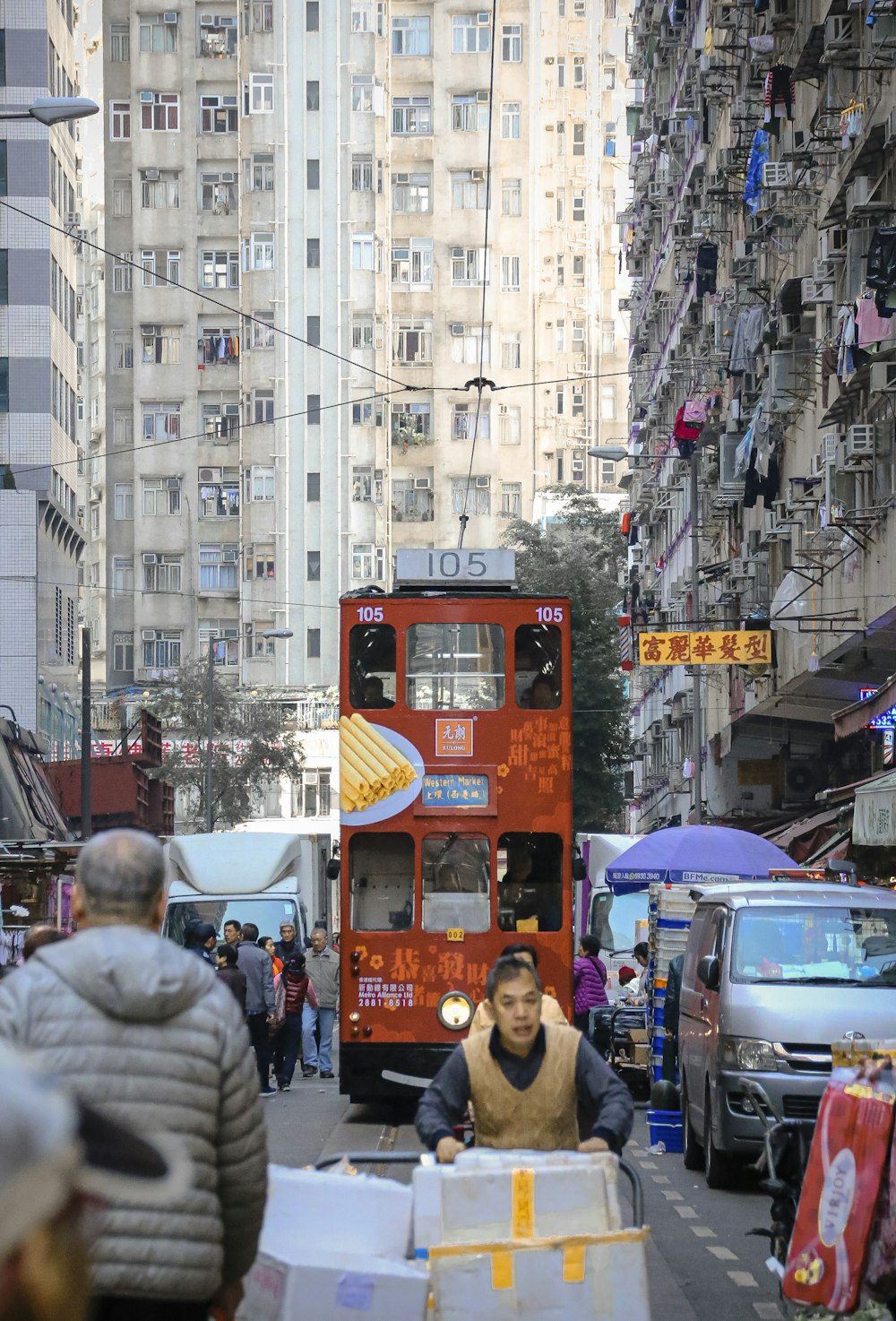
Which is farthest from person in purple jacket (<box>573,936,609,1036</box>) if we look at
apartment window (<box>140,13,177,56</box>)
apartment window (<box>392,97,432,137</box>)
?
apartment window (<box>392,97,432,137</box>)

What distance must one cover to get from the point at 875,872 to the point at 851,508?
21.7 feet

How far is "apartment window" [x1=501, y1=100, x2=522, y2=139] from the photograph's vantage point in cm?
9606

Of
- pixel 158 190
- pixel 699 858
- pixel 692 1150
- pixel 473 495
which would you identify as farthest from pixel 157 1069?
pixel 473 495

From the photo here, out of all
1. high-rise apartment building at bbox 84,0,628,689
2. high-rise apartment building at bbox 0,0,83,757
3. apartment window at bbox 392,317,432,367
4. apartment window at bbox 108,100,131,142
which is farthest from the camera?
apartment window at bbox 392,317,432,367

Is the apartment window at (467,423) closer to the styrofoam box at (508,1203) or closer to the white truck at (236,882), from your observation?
the white truck at (236,882)

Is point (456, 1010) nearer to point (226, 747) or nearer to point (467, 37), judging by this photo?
point (226, 747)

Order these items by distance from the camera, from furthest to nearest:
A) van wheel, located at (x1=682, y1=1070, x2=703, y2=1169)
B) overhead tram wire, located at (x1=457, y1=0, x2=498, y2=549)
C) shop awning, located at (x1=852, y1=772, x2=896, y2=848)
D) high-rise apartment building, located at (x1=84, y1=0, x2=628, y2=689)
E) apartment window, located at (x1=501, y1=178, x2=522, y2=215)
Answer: apartment window, located at (x1=501, y1=178, x2=522, y2=215) → high-rise apartment building, located at (x1=84, y1=0, x2=628, y2=689) → overhead tram wire, located at (x1=457, y1=0, x2=498, y2=549) → shop awning, located at (x1=852, y1=772, x2=896, y2=848) → van wheel, located at (x1=682, y1=1070, x2=703, y2=1169)

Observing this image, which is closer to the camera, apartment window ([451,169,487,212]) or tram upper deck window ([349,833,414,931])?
tram upper deck window ([349,833,414,931])

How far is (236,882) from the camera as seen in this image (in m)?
30.5

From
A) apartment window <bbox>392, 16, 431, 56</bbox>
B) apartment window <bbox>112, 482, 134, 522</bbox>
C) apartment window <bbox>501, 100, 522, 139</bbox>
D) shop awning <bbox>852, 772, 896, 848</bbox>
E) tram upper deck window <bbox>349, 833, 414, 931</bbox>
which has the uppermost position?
apartment window <bbox>392, 16, 431, 56</bbox>

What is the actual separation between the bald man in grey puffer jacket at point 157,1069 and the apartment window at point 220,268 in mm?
83022

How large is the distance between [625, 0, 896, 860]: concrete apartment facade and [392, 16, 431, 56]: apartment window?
31.2 metres

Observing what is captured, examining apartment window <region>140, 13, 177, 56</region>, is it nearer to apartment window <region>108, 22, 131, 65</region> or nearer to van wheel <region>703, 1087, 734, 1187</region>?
apartment window <region>108, 22, 131, 65</region>

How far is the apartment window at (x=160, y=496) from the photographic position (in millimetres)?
86000
